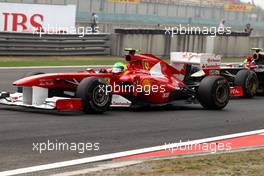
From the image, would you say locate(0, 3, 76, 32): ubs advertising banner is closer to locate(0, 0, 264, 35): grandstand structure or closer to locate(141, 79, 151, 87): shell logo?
locate(0, 0, 264, 35): grandstand structure

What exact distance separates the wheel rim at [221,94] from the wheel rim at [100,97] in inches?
105

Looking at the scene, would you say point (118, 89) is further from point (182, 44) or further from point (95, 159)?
point (182, 44)

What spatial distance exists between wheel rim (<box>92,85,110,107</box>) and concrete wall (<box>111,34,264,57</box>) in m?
16.5

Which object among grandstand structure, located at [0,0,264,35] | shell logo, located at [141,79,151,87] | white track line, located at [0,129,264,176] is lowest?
white track line, located at [0,129,264,176]

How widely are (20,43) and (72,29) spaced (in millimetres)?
5010

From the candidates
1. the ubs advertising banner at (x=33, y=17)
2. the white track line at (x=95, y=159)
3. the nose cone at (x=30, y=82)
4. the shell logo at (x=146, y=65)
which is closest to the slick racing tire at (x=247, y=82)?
the shell logo at (x=146, y=65)

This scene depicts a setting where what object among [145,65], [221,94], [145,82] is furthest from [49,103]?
[221,94]

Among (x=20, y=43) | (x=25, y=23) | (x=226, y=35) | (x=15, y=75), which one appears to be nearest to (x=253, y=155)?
(x=15, y=75)

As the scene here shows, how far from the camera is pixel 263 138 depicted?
32.3ft

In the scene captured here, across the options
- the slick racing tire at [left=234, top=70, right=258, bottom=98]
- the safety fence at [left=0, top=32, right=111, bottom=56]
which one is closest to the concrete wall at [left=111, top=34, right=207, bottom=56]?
the safety fence at [left=0, top=32, right=111, bottom=56]

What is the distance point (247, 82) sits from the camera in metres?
15.1

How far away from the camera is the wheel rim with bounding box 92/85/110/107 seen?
10996mm

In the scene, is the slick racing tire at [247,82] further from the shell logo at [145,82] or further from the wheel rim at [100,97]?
the wheel rim at [100,97]

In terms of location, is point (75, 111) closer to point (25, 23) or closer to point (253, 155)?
point (253, 155)
